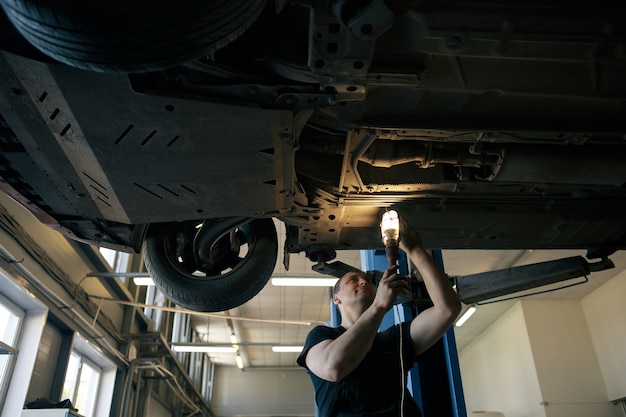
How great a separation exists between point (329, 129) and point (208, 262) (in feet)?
3.56

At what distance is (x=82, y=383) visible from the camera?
739 centimetres

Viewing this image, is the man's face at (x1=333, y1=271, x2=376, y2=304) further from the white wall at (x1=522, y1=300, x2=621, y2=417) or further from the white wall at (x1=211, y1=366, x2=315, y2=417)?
the white wall at (x1=211, y1=366, x2=315, y2=417)

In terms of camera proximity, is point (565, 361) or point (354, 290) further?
point (565, 361)

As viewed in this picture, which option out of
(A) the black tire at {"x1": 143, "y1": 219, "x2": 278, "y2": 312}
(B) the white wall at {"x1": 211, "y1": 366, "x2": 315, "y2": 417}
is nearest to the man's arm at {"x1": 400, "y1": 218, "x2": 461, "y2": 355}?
(A) the black tire at {"x1": 143, "y1": 219, "x2": 278, "y2": 312}

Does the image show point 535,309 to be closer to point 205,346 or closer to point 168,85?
point 205,346

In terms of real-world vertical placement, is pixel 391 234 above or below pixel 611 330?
below

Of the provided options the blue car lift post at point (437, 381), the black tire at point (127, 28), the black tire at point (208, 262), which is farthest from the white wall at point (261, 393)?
the black tire at point (127, 28)

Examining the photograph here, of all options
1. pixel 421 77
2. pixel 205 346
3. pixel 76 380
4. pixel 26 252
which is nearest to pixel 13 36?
pixel 421 77

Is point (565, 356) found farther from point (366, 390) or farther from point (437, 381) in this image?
point (366, 390)

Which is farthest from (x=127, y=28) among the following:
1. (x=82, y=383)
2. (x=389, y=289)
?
(x=82, y=383)

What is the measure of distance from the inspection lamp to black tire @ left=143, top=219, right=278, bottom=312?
731 millimetres

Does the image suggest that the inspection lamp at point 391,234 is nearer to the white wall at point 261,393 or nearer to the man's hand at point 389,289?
the man's hand at point 389,289

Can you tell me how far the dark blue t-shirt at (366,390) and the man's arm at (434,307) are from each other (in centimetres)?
16

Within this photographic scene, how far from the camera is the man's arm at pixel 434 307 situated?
6.94 feet
